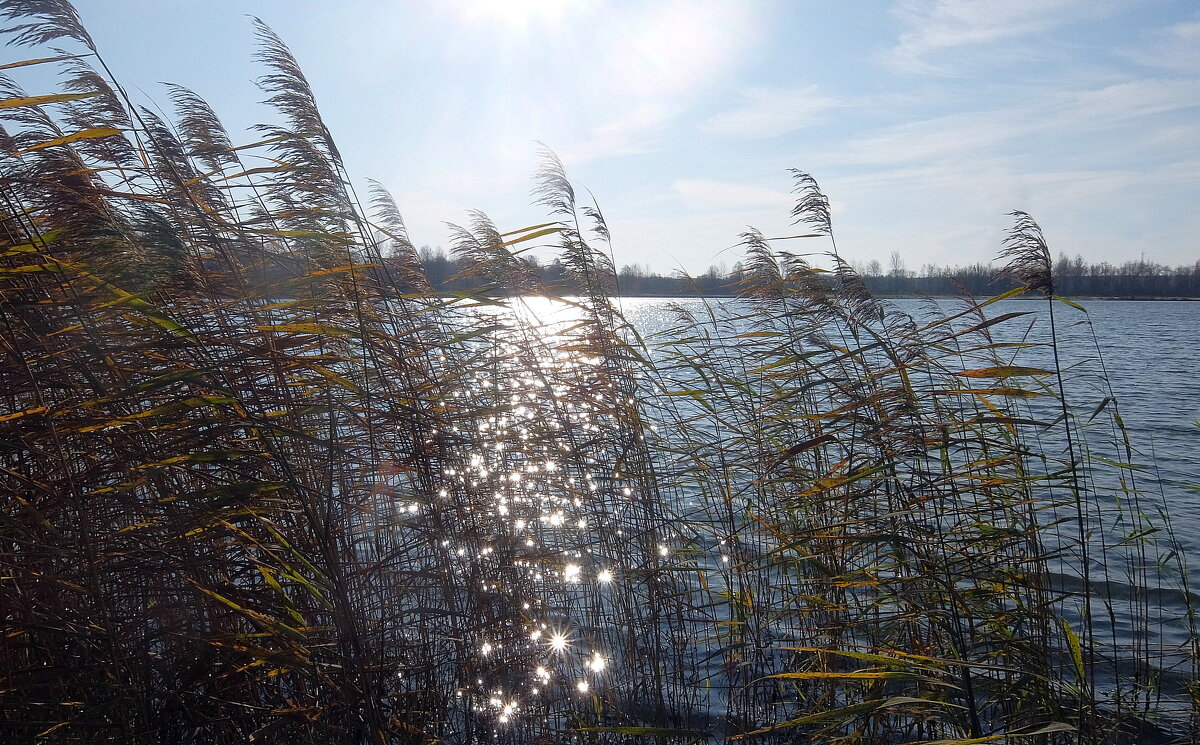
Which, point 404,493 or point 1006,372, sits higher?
point 1006,372

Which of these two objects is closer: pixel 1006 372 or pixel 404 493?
pixel 1006 372

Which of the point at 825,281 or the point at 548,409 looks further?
the point at 548,409

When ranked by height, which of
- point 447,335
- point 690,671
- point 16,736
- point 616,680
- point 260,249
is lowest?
point 690,671

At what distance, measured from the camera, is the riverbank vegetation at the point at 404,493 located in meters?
2.78

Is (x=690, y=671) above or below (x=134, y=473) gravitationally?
below

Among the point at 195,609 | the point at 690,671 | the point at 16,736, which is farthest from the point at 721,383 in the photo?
the point at 16,736

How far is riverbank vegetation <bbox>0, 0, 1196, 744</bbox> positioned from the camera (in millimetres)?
2783

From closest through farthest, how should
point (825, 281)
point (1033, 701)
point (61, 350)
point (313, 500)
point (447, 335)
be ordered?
point (61, 350) < point (313, 500) < point (1033, 701) < point (825, 281) < point (447, 335)

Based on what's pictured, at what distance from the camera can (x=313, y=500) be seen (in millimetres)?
2904

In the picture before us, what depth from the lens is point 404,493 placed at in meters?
3.60

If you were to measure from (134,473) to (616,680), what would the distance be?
3.10 metres

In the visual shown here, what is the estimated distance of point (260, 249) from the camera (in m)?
3.76

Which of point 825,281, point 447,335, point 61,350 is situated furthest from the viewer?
point 447,335

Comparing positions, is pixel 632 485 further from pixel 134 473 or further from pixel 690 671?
pixel 134 473
